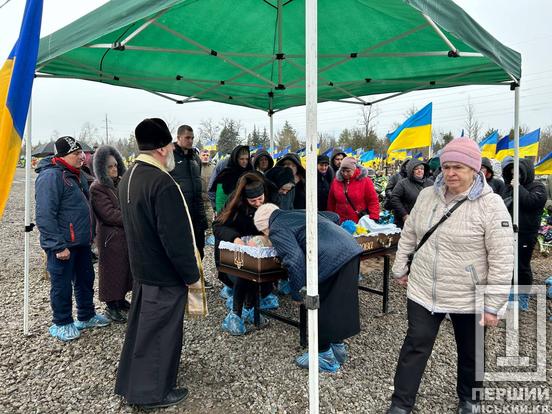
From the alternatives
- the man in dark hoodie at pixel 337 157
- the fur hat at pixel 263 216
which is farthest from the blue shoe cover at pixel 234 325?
the man in dark hoodie at pixel 337 157

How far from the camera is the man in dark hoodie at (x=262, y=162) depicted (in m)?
5.03

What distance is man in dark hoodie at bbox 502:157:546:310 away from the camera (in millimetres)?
4027

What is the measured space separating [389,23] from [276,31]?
1.29 metres

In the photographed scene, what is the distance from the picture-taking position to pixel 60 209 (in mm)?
3395

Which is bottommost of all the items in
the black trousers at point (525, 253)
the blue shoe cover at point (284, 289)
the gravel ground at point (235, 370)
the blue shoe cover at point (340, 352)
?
the gravel ground at point (235, 370)

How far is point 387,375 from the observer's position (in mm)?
3008

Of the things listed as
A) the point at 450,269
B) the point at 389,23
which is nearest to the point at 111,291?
the point at 450,269

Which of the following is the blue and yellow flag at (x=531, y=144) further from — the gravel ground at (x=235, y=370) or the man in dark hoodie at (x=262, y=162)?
the man in dark hoodie at (x=262, y=162)

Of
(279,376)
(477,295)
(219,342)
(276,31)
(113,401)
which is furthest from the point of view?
(276,31)

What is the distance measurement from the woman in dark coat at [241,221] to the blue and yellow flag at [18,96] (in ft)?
5.79

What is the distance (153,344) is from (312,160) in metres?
1.65

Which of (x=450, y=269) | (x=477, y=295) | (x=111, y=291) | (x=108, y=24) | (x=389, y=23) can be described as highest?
(x=389, y=23)

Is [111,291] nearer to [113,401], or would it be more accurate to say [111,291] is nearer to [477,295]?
[113,401]

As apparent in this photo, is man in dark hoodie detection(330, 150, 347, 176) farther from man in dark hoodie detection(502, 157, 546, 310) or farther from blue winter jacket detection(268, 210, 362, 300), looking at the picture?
blue winter jacket detection(268, 210, 362, 300)
